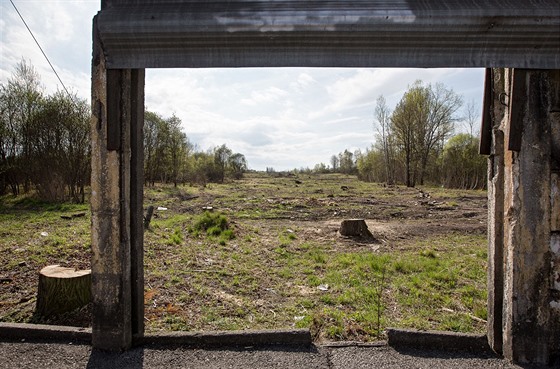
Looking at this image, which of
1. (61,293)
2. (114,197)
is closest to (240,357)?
(114,197)

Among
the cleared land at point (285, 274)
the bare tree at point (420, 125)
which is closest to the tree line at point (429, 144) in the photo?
the bare tree at point (420, 125)

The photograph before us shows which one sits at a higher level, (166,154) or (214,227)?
(166,154)

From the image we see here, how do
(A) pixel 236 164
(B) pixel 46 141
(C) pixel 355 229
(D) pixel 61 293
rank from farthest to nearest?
(A) pixel 236 164, (B) pixel 46 141, (C) pixel 355 229, (D) pixel 61 293

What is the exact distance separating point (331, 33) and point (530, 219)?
2.41 m

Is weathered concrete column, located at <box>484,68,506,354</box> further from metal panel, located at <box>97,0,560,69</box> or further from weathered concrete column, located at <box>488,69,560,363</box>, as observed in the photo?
metal panel, located at <box>97,0,560,69</box>

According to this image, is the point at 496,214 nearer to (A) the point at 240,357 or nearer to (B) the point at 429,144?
(A) the point at 240,357

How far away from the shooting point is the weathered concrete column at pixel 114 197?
291cm

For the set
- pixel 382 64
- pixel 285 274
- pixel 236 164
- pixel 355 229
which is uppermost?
pixel 236 164

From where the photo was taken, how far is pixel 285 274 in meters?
5.93

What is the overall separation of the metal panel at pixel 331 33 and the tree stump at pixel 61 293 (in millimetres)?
2904

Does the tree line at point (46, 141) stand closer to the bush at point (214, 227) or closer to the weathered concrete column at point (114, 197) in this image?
the bush at point (214, 227)

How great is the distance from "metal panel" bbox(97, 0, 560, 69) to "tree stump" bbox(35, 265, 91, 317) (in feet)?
9.53

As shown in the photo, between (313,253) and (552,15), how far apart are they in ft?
19.3

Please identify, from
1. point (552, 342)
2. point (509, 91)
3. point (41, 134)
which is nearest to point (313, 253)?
point (552, 342)
